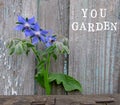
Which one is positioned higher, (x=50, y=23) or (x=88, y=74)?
(x=50, y=23)

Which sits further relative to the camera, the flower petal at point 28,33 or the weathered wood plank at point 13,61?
the weathered wood plank at point 13,61

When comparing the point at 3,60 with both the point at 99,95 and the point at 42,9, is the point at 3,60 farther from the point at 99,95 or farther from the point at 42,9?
the point at 99,95

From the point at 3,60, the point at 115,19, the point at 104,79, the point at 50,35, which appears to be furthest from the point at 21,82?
the point at 115,19

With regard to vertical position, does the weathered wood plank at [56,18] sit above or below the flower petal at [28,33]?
above

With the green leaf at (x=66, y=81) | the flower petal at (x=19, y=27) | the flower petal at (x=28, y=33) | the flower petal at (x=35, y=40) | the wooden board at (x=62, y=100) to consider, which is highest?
the flower petal at (x=19, y=27)

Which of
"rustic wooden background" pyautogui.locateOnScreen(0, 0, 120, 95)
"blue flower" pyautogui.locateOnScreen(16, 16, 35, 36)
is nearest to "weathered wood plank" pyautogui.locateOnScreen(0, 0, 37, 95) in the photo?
"rustic wooden background" pyautogui.locateOnScreen(0, 0, 120, 95)

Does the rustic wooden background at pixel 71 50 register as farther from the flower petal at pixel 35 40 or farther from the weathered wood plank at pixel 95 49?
the flower petal at pixel 35 40

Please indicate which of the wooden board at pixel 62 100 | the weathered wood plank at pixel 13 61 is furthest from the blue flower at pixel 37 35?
the wooden board at pixel 62 100
